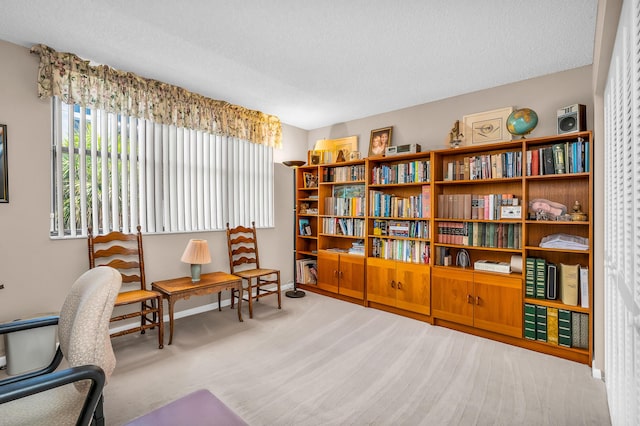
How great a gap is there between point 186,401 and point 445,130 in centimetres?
357

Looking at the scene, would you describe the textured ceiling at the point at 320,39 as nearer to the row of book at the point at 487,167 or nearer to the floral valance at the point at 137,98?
the floral valance at the point at 137,98

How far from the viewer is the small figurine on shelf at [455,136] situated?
334cm

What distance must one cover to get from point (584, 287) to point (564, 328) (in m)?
0.38

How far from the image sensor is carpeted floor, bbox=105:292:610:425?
188cm

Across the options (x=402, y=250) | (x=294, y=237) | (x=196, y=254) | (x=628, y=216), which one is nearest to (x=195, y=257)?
(x=196, y=254)

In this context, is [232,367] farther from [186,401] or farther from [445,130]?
[445,130]

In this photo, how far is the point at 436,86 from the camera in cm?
326

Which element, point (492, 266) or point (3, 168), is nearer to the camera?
point (3, 168)

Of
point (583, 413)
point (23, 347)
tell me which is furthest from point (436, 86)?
point (23, 347)

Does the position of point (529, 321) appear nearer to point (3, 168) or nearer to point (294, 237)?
point (294, 237)

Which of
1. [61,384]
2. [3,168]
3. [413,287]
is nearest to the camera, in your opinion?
[61,384]

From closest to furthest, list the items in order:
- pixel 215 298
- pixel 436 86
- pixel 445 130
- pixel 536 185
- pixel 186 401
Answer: pixel 186 401, pixel 536 185, pixel 436 86, pixel 445 130, pixel 215 298

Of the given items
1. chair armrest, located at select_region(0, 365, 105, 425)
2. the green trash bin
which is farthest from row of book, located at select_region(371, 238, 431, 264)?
the green trash bin

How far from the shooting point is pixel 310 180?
186 inches
